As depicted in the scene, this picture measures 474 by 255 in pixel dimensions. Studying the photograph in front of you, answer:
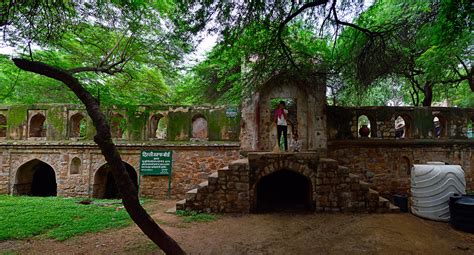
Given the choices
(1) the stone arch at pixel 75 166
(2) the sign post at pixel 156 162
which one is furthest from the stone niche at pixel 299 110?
(1) the stone arch at pixel 75 166

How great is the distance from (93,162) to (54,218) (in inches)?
139

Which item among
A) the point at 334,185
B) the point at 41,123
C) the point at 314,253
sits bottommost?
the point at 314,253

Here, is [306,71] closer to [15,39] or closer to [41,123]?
[15,39]

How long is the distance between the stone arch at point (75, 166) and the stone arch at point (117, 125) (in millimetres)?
1565

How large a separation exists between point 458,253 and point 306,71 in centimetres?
485

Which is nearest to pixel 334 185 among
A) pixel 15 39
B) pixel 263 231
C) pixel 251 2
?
pixel 263 231

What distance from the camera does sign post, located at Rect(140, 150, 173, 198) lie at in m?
9.27

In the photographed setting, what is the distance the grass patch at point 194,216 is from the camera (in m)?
6.33

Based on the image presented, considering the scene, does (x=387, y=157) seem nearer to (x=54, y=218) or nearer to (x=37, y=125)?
(x=54, y=218)

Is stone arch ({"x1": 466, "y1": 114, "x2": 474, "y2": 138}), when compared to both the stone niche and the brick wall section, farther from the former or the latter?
the brick wall section

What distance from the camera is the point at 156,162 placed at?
9328mm

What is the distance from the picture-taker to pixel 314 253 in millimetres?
4570

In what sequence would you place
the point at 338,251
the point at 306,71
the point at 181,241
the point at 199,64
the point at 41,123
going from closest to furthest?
the point at 338,251
the point at 181,241
the point at 306,71
the point at 199,64
the point at 41,123

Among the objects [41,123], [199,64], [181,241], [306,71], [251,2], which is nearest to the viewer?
[251,2]
